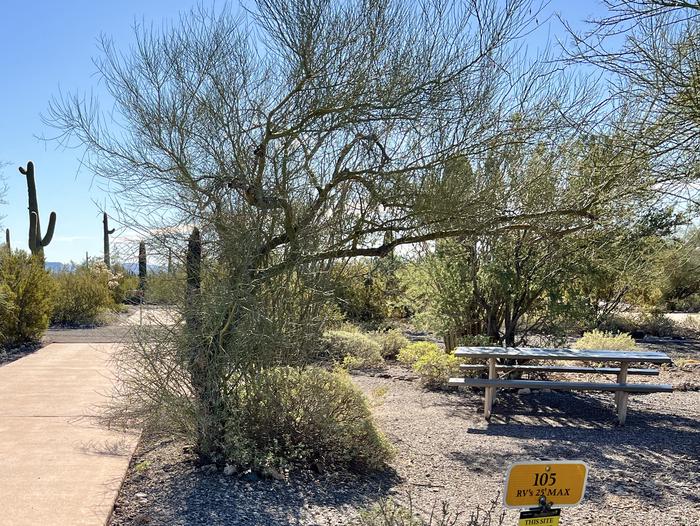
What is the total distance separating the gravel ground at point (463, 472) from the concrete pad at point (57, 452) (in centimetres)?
18

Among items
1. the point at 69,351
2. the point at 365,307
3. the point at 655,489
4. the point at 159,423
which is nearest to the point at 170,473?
the point at 159,423

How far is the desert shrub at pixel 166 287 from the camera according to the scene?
489 centimetres

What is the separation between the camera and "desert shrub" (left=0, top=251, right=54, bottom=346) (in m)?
11.6

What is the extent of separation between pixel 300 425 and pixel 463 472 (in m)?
1.49

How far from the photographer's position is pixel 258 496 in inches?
180

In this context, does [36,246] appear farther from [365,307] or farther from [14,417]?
[14,417]

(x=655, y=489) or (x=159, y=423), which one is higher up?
(x=159, y=423)

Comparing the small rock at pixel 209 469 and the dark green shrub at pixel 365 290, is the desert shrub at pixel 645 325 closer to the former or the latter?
the dark green shrub at pixel 365 290

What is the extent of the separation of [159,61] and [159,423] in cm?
275

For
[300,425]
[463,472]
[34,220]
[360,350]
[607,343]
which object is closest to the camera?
[300,425]

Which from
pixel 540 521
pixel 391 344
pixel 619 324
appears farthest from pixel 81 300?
pixel 540 521

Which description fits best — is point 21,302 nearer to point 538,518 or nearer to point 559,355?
point 559,355

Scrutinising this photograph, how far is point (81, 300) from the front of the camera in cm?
1708

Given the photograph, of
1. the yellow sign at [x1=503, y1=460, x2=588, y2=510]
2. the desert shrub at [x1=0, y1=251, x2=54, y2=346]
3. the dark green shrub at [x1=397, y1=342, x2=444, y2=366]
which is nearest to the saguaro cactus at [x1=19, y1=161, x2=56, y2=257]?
the desert shrub at [x1=0, y1=251, x2=54, y2=346]
